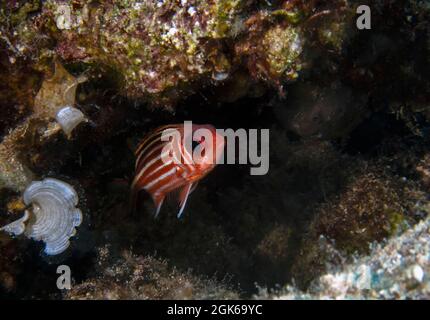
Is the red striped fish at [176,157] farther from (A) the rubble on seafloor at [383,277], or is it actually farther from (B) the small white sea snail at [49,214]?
(A) the rubble on seafloor at [383,277]

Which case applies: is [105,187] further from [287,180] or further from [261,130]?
[287,180]

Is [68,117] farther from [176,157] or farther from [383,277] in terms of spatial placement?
[383,277]

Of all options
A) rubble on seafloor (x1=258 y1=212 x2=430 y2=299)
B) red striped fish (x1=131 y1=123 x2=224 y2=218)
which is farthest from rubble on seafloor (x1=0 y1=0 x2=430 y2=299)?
red striped fish (x1=131 y1=123 x2=224 y2=218)

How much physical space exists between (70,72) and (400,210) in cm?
330

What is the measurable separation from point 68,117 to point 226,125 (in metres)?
1.96

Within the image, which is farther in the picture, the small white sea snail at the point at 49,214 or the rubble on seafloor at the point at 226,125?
the small white sea snail at the point at 49,214

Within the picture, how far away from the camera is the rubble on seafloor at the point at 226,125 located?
284 centimetres

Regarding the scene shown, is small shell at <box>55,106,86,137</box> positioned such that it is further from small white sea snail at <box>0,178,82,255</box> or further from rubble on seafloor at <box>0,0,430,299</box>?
small white sea snail at <box>0,178,82,255</box>

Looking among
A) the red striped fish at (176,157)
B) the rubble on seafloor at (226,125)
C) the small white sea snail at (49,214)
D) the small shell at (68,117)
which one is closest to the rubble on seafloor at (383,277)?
the rubble on seafloor at (226,125)

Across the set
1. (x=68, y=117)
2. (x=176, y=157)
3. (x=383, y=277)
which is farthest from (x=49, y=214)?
(x=383, y=277)

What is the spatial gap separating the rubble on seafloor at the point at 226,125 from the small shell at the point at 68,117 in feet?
0.04

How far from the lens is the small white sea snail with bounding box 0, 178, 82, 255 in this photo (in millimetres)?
3164

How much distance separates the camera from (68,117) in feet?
10.2

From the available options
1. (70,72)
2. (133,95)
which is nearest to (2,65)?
(70,72)
